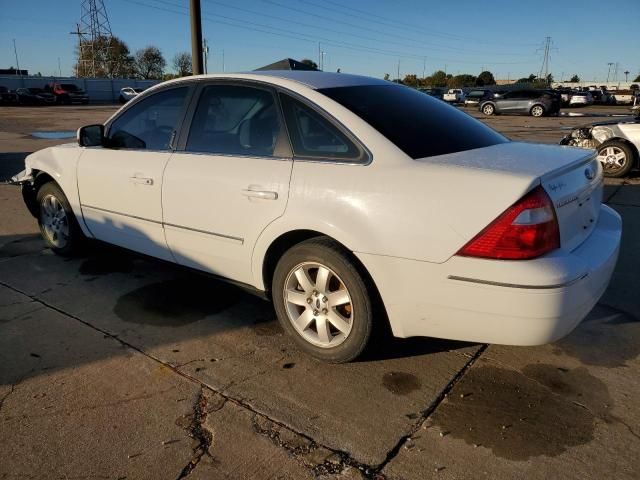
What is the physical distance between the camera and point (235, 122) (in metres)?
3.41

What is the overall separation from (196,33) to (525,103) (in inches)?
855

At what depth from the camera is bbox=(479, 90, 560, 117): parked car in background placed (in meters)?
27.3

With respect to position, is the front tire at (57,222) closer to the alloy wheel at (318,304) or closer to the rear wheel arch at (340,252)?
the rear wheel arch at (340,252)

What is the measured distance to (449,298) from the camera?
2498mm

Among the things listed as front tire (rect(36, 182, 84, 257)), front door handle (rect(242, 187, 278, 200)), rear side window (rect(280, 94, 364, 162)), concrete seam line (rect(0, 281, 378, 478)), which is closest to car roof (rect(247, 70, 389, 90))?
rear side window (rect(280, 94, 364, 162))

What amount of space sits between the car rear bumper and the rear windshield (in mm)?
640

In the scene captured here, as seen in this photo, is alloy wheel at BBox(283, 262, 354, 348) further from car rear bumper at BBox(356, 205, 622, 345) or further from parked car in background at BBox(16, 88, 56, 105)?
parked car in background at BBox(16, 88, 56, 105)

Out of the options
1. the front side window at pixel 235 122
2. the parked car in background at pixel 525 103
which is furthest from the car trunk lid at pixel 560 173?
the parked car in background at pixel 525 103

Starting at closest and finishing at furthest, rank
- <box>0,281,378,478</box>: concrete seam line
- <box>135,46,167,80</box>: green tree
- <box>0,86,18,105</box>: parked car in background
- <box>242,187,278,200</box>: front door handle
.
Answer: <box>0,281,378,478</box>: concrete seam line, <box>242,187,278,200</box>: front door handle, <box>0,86,18,105</box>: parked car in background, <box>135,46,167,80</box>: green tree

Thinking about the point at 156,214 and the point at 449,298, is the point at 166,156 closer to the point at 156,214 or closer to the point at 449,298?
the point at 156,214

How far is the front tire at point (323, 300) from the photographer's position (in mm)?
2770

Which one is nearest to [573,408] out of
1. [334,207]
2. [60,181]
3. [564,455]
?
[564,455]

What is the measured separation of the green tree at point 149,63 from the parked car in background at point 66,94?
177ft

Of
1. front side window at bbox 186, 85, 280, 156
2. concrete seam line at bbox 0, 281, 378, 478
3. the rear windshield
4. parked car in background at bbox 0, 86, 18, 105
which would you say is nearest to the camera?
concrete seam line at bbox 0, 281, 378, 478
